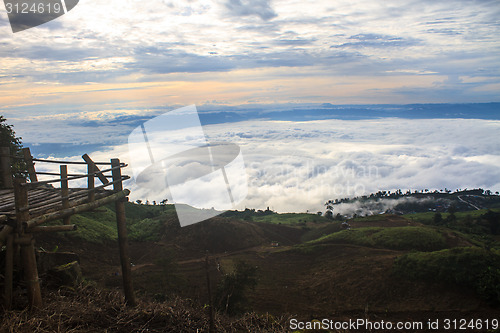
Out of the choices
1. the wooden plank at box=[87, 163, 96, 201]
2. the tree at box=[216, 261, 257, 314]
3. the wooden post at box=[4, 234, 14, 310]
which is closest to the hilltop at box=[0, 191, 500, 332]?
the tree at box=[216, 261, 257, 314]

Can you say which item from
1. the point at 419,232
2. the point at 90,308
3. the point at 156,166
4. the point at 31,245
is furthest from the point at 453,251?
the point at 31,245

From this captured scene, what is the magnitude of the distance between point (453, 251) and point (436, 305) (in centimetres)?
425

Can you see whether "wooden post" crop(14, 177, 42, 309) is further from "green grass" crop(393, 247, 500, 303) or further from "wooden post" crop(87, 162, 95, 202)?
"green grass" crop(393, 247, 500, 303)

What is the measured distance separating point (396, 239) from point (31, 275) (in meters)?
22.7

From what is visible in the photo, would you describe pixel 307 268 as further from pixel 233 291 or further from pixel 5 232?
pixel 5 232

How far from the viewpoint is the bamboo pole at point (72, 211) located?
6322 millimetres

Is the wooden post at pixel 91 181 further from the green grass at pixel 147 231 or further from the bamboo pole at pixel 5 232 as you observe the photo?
the green grass at pixel 147 231

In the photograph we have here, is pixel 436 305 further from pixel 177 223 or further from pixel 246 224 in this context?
pixel 177 223

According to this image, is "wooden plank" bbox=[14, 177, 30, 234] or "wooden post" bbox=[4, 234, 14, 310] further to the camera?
"wooden post" bbox=[4, 234, 14, 310]

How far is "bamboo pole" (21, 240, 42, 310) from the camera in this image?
21.6 ft

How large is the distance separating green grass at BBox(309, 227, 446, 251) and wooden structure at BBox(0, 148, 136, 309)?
18563mm

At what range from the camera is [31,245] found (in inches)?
259

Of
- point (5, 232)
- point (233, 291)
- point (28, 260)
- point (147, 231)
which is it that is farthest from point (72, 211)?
point (147, 231)

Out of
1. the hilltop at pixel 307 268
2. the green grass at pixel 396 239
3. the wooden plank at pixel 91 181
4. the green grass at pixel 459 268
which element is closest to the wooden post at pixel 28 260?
the wooden plank at pixel 91 181
